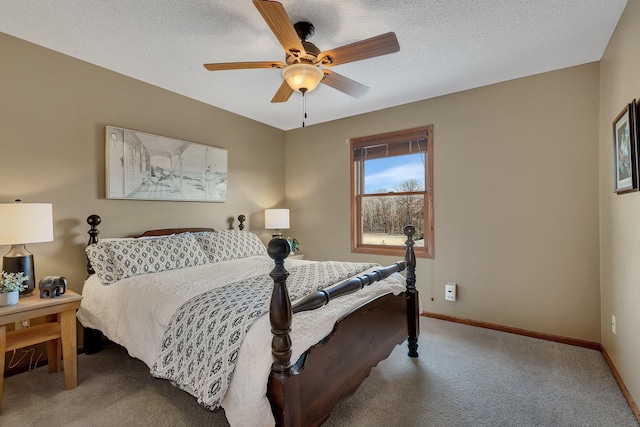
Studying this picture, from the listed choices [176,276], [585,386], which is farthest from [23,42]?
[585,386]

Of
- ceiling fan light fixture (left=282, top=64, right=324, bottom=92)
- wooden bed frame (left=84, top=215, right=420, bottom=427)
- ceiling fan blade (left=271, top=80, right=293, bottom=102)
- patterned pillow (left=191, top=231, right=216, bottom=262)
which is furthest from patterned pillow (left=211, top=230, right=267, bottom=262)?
ceiling fan light fixture (left=282, top=64, right=324, bottom=92)

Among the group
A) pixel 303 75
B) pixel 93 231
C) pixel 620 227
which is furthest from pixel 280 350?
pixel 620 227

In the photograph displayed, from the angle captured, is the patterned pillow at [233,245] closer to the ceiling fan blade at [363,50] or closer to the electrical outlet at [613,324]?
the ceiling fan blade at [363,50]

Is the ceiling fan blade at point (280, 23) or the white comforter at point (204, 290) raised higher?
the ceiling fan blade at point (280, 23)

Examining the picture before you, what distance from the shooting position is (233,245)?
3287 millimetres

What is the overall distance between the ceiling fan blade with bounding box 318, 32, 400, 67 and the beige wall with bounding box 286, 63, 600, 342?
73.9 inches

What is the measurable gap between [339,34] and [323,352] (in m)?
2.12

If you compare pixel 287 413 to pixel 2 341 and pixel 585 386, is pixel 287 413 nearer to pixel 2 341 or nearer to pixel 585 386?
pixel 2 341

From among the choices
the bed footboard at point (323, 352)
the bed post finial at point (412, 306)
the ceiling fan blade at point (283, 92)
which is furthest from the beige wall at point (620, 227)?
the ceiling fan blade at point (283, 92)

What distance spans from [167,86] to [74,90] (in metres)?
0.81

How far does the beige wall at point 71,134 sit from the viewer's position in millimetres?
2381

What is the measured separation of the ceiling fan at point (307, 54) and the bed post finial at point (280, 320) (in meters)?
1.21

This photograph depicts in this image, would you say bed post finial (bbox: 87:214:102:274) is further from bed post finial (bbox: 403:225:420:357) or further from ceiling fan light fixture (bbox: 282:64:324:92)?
bed post finial (bbox: 403:225:420:357)

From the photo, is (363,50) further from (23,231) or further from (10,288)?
(10,288)
